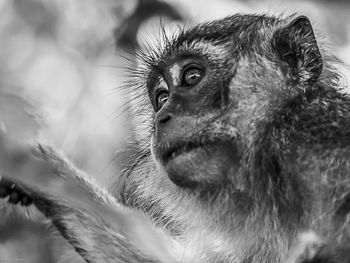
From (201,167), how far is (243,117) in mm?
466

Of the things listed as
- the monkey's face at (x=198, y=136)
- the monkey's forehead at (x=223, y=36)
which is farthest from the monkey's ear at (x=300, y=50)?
the monkey's face at (x=198, y=136)

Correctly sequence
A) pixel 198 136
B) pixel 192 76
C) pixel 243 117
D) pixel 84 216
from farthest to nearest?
pixel 84 216, pixel 192 76, pixel 243 117, pixel 198 136

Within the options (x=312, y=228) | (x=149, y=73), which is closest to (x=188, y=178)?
(x=312, y=228)

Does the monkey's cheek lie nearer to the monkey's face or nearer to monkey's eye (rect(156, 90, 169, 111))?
the monkey's face

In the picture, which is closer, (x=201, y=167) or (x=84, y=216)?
(x=201, y=167)

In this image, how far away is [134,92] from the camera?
21.5 ft

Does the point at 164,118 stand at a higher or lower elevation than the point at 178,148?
higher

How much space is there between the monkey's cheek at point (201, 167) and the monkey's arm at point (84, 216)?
81 cm

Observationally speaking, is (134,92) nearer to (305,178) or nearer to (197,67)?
(197,67)

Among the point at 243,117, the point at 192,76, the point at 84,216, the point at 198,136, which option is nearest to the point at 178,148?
the point at 198,136

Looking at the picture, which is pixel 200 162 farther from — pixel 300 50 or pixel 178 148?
pixel 300 50

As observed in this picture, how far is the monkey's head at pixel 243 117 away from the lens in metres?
4.86

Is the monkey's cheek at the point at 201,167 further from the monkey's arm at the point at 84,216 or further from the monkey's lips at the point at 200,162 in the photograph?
the monkey's arm at the point at 84,216

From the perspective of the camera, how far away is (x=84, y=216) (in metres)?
5.41
